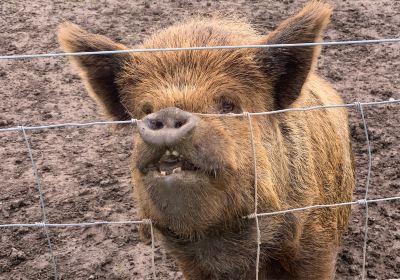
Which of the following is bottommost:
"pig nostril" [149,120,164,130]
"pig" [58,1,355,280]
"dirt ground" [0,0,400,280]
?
"dirt ground" [0,0,400,280]

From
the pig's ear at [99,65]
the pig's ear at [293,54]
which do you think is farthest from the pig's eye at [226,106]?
the pig's ear at [99,65]

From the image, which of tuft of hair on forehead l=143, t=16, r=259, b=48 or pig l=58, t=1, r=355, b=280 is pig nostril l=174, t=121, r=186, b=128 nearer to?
pig l=58, t=1, r=355, b=280

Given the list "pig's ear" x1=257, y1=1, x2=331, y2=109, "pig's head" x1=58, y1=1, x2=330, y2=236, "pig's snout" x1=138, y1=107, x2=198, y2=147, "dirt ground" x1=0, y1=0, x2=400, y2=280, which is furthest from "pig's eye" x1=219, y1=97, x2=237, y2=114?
"dirt ground" x1=0, y1=0, x2=400, y2=280

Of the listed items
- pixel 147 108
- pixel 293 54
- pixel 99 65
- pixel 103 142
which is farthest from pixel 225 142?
pixel 103 142

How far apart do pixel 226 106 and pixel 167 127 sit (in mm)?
638

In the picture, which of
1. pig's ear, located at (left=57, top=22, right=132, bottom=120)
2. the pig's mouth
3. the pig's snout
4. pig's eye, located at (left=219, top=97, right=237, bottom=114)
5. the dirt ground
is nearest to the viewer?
the pig's snout

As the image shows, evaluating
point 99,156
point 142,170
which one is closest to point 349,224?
point 99,156

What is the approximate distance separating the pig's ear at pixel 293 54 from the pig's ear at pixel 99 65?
0.75 m

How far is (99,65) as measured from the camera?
331 cm

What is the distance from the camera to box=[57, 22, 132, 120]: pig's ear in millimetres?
3174

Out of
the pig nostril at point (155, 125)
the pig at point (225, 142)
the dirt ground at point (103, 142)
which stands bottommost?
the dirt ground at point (103, 142)

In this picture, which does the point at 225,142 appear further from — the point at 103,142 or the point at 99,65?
the point at 103,142

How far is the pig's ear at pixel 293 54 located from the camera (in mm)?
2967

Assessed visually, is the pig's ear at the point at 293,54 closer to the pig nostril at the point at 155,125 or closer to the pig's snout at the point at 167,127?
the pig's snout at the point at 167,127
